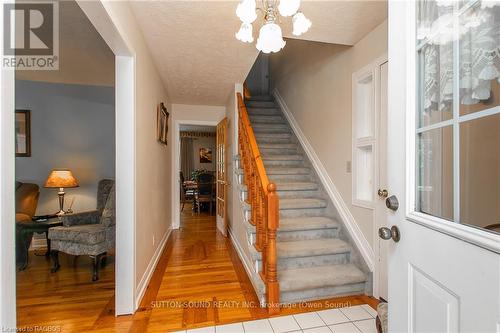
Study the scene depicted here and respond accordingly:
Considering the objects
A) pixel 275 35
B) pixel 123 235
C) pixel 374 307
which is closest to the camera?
pixel 275 35

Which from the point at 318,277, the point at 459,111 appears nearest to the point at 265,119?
the point at 318,277

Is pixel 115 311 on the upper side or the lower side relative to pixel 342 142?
lower

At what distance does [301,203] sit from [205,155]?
21.6 ft

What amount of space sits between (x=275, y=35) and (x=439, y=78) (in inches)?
34.8

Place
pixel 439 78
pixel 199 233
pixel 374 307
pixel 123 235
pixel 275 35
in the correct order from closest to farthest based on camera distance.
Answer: pixel 439 78
pixel 275 35
pixel 123 235
pixel 374 307
pixel 199 233

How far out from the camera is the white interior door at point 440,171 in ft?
2.07

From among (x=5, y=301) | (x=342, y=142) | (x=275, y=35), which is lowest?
(x=5, y=301)

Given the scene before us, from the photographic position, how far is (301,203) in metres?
2.84

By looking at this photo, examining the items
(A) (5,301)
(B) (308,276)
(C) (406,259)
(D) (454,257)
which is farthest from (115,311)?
(D) (454,257)

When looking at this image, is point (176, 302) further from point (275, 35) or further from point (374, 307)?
point (275, 35)

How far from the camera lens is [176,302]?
81.3 inches

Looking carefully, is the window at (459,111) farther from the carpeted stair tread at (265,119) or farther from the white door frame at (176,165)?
the white door frame at (176,165)

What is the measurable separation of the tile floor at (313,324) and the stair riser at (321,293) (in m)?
0.15

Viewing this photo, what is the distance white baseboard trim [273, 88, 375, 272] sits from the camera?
86.4 inches
